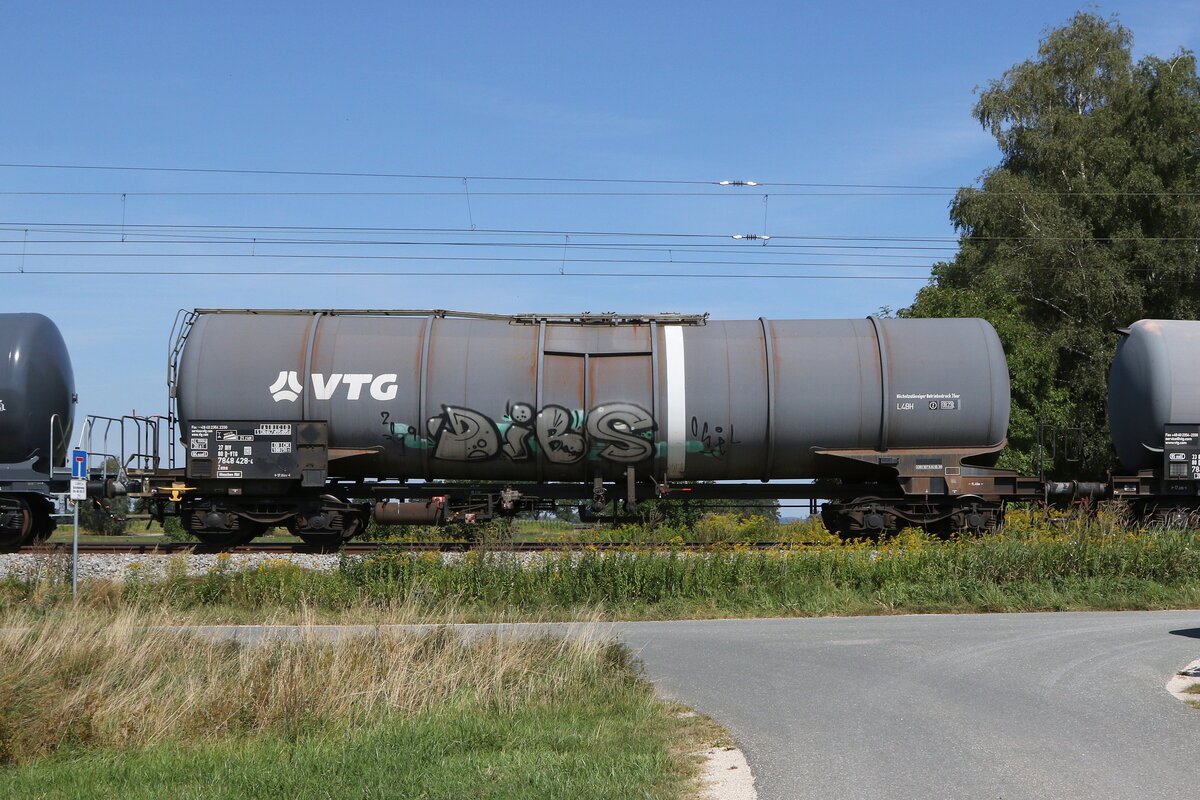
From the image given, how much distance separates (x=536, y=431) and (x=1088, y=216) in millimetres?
32010

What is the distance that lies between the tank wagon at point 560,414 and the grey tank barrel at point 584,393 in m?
0.03

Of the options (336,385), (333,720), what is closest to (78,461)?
(336,385)

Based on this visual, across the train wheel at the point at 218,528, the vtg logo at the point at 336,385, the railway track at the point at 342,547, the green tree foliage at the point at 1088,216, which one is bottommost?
the railway track at the point at 342,547

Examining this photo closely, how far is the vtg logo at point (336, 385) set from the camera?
60.7 ft

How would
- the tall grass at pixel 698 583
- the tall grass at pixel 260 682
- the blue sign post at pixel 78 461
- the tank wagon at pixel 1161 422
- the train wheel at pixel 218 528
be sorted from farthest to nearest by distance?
the tank wagon at pixel 1161 422 → the train wheel at pixel 218 528 → the blue sign post at pixel 78 461 → the tall grass at pixel 698 583 → the tall grass at pixel 260 682

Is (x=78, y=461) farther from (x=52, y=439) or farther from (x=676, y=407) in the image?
(x=676, y=407)

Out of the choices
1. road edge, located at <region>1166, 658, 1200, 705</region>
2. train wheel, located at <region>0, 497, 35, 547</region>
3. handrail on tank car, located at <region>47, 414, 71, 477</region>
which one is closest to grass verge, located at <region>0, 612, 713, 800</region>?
road edge, located at <region>1166, 658, 1200, 705</region>

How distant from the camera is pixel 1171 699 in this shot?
8.52m

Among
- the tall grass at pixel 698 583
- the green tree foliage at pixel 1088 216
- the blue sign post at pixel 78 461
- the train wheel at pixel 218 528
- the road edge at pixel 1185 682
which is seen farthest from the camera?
the green tree foliage at pixel 1088 216

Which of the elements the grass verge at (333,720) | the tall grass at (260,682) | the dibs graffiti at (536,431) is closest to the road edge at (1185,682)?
the grass verge at (333,720)

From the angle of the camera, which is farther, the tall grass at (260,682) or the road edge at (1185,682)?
the road edge at (1185,682)

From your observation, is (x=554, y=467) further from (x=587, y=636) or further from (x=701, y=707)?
(x=701, y=707)

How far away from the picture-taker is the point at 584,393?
731 inches

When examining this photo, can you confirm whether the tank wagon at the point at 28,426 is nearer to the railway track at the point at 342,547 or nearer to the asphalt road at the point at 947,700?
the railway track at the point at 342,547
